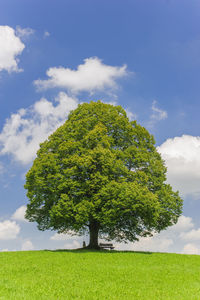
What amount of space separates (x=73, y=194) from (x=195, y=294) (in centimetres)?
1738

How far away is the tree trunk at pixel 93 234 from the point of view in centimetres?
3206

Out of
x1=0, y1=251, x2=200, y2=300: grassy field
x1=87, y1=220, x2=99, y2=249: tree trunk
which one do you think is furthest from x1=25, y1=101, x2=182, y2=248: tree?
x1=0, y1=251, x2=200, y2=300: grassy field

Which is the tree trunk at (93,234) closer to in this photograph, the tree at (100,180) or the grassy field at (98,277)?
the tree at (100,180)

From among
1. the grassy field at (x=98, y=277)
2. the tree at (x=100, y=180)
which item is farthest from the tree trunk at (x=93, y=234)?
the grassy field at (x=98, y=277)

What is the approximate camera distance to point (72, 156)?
30.8m

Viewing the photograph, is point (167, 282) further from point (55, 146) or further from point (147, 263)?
point (55, 146)

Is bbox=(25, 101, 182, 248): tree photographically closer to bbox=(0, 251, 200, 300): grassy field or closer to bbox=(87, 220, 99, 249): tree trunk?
bbox=(87, 220, 99, 249): tree trunk

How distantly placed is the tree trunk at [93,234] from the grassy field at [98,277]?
526cm

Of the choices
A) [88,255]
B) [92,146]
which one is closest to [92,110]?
[92,146]

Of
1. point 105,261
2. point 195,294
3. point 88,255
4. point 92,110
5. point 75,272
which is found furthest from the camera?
point 92,110

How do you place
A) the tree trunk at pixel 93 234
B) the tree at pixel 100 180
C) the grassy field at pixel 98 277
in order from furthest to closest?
1. the tree trunk at pixel 93 234
2. the tree at pixel 100 180
3. the grassy field at pixel 98 277

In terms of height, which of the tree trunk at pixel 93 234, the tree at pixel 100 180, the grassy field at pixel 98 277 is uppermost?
the tree at pixel 100 180

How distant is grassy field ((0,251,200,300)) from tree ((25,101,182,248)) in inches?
186

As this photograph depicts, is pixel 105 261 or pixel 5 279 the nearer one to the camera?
pixel 5 279
